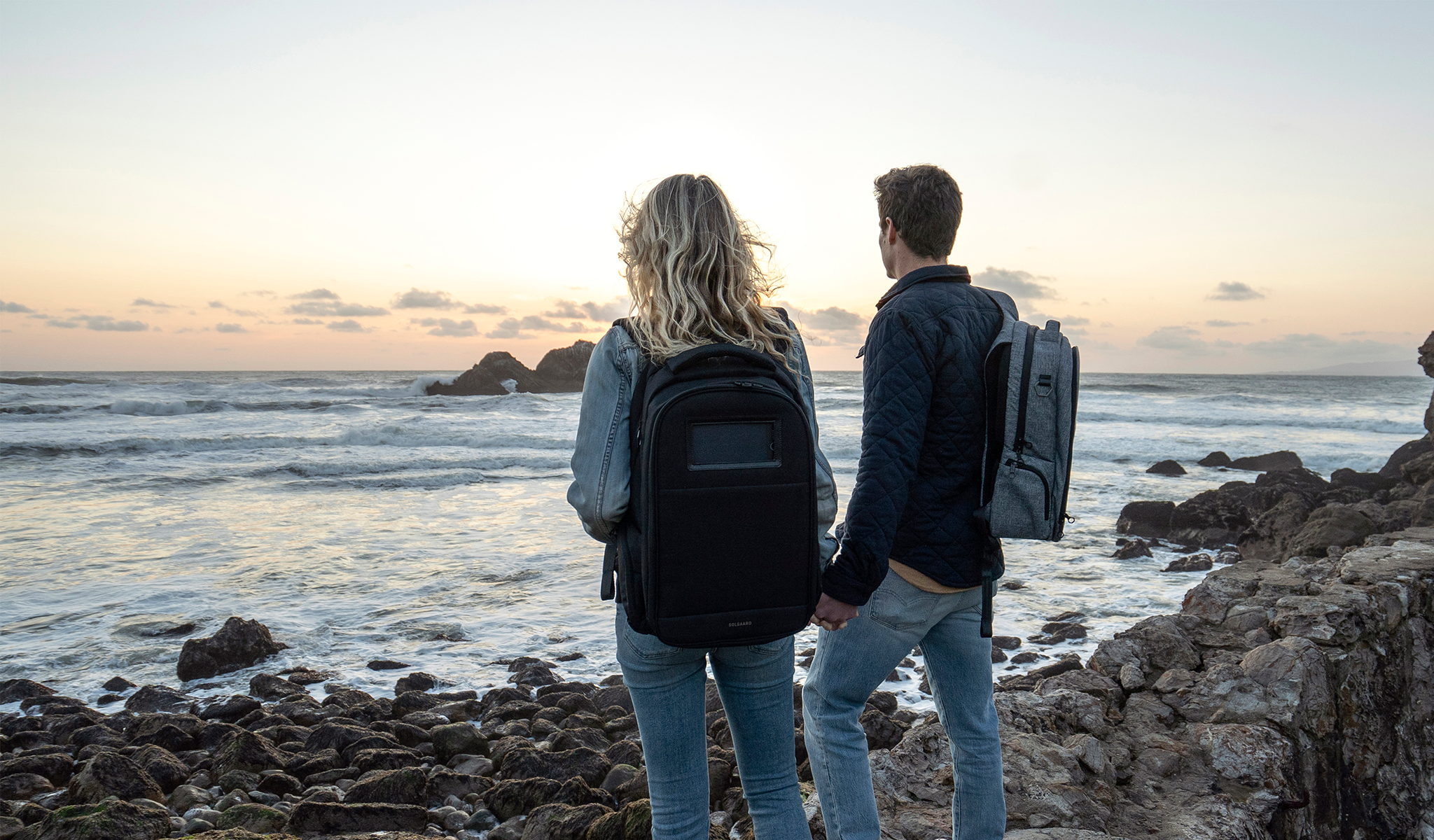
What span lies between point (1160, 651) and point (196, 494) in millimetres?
14021

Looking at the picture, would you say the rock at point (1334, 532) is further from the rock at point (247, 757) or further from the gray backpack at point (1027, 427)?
the rock at point (247, 757)

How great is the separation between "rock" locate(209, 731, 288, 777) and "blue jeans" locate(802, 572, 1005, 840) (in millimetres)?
3410

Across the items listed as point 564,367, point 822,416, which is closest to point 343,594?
point 822,416

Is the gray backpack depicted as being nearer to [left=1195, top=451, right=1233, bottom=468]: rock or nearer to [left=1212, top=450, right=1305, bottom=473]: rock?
[left=1212, top=450, right=1305, bottom=473]: rock

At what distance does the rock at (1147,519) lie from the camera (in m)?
10.2

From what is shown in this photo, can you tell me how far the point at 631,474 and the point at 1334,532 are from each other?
316 inches

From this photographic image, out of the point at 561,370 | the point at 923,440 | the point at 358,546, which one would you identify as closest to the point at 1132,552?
the point at 923,440

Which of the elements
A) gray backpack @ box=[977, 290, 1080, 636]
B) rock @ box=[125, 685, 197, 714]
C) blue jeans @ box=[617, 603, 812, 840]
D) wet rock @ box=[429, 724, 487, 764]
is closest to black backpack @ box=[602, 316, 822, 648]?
blue jeans @ box=[617, 603, 812, 840]

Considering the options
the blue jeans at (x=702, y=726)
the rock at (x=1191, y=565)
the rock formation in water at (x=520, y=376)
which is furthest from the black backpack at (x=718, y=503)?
the rock formation in water at (x=520, y=376)

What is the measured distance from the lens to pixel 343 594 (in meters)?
7.61

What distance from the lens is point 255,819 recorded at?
3285 millimetres

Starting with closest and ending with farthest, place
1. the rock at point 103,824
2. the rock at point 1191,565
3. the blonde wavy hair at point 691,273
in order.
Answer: the blonde wavy hair at point 691,273
the rock at point 103,824
the rock at point 1191,565

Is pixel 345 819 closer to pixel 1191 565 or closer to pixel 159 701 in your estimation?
pixel 159 701

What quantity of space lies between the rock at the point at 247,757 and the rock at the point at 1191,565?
827cm
